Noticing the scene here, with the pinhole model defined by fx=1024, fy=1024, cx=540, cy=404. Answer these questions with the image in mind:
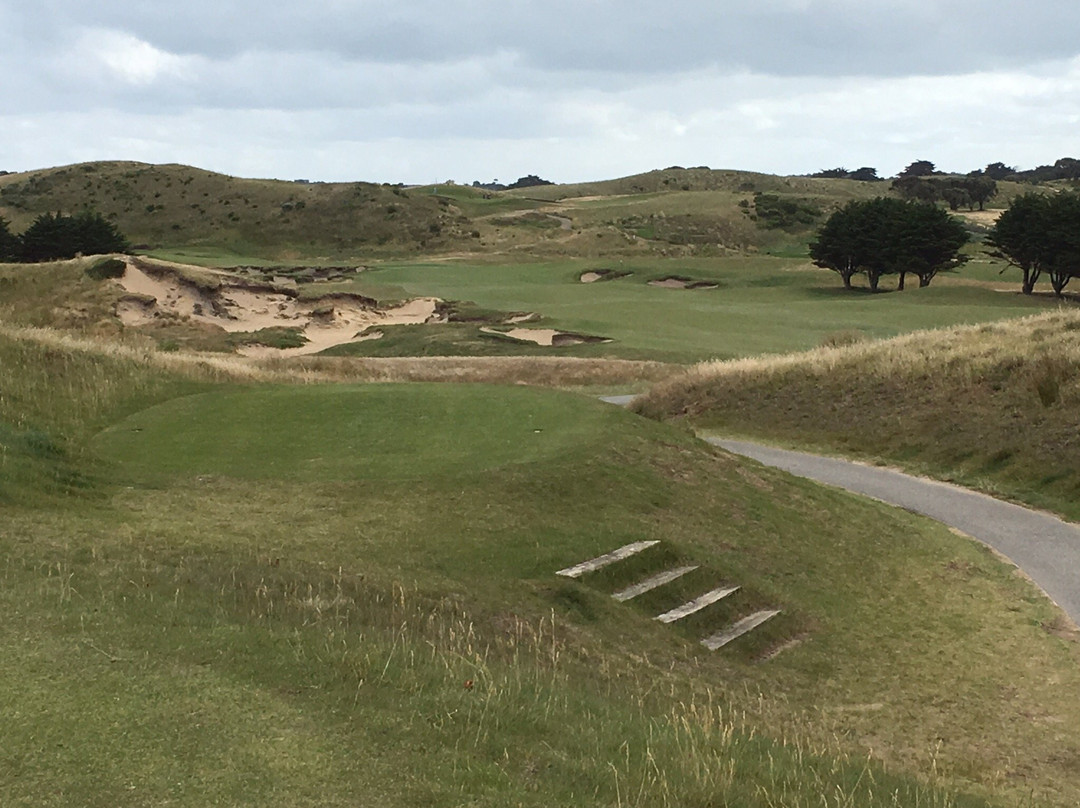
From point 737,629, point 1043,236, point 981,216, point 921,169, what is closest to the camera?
point 737,629

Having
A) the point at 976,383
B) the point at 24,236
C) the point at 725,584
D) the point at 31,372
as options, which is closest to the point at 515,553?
the point at 725,584

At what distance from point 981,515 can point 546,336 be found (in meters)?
23.5

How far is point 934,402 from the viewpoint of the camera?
23.2 m

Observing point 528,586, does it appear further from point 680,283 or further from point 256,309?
point 680,283

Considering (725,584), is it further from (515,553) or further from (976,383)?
(976,383)

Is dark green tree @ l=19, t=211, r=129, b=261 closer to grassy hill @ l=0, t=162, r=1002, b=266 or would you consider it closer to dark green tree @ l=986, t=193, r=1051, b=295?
grassy hill @ l=0, t=162, r=1002, b=266

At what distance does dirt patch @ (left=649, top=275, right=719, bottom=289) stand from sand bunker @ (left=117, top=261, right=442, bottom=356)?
16742mm

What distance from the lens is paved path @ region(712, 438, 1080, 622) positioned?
47.6 ft

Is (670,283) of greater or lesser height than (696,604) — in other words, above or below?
above

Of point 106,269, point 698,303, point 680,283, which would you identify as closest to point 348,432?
point 106,269

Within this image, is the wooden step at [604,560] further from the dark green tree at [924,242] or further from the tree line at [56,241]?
the tree line at [56,241]

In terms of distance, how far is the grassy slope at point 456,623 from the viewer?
5332 mm

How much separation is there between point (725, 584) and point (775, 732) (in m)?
4.51

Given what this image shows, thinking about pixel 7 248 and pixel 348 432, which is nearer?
pixel 348 432
